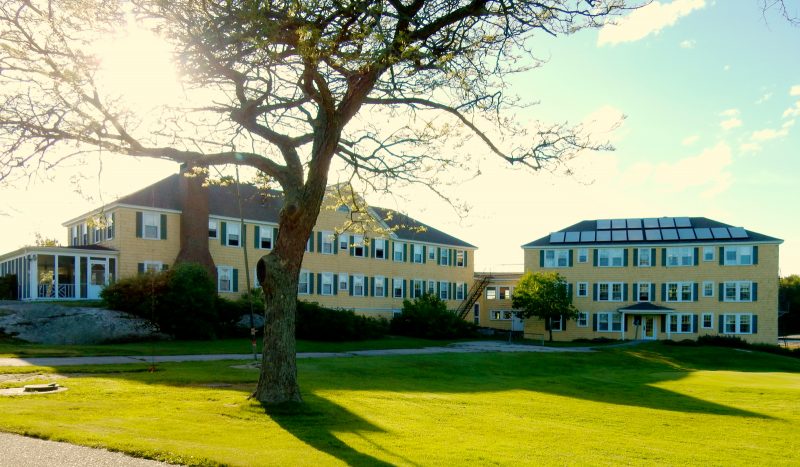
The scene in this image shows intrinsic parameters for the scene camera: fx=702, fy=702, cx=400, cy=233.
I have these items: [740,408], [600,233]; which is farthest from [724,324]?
[740,408]

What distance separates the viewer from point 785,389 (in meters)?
21.6

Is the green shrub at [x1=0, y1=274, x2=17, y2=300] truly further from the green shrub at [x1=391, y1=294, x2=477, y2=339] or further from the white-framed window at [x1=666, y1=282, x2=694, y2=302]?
the white-framed window at [x1=666, y1=282, x2=694, y2=302]

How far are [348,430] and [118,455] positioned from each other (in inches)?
150

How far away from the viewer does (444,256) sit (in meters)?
57.3

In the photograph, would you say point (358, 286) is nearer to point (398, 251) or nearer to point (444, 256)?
point (398, 251)

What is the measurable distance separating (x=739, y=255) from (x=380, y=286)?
26087mm

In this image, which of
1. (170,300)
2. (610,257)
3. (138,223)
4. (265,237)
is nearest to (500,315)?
(610,257)

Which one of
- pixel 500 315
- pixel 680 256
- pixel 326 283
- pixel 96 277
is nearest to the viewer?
pixel 96 277

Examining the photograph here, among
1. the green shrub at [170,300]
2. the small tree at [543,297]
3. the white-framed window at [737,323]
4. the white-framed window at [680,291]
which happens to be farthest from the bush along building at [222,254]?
the white-framed window at [737,323]

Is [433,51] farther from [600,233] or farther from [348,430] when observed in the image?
[600,233]

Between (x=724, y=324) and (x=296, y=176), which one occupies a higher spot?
(x=296, y=176)

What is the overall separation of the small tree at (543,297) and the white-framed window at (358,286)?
1193cm

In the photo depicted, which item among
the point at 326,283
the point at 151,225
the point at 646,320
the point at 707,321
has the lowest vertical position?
the point at 646,320

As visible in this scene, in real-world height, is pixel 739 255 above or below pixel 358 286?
above
